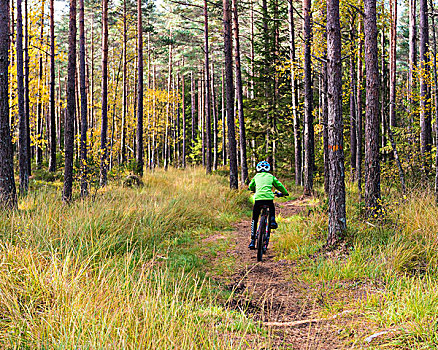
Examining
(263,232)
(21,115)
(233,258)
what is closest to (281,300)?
(263,232)

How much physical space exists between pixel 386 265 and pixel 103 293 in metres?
4.01

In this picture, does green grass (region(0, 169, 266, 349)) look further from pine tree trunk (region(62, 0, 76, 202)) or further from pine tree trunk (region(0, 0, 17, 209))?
pine tree trunk (region(62, 0, 76, 202))

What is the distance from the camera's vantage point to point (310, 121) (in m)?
14.0

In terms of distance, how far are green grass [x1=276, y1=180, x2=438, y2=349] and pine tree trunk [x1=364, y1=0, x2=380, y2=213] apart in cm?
45

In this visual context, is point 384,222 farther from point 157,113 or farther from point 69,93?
point 157,113

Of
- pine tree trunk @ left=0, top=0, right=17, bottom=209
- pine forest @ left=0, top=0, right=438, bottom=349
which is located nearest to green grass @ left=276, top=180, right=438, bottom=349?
pine forest @ left=0, top=0, right=438, bottom=349

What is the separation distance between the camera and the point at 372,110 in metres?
7.30

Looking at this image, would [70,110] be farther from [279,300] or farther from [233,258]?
[279,300]

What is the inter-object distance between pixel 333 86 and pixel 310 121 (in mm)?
7722

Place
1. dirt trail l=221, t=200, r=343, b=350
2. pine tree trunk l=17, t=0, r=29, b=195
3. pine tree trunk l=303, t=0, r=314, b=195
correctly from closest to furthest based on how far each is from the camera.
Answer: dirt trail l=221, t=200, r=343, b=350, pine tree trunk l=17, t=0, r=29, b=195, pine tree trunk l=303, t=0, r=314, b=195

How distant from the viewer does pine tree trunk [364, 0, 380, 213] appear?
7.14 m

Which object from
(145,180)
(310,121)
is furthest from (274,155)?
(145,180)

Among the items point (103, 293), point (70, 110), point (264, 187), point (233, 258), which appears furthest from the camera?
point (70, 110)

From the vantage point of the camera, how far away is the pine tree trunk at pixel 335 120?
638cm
